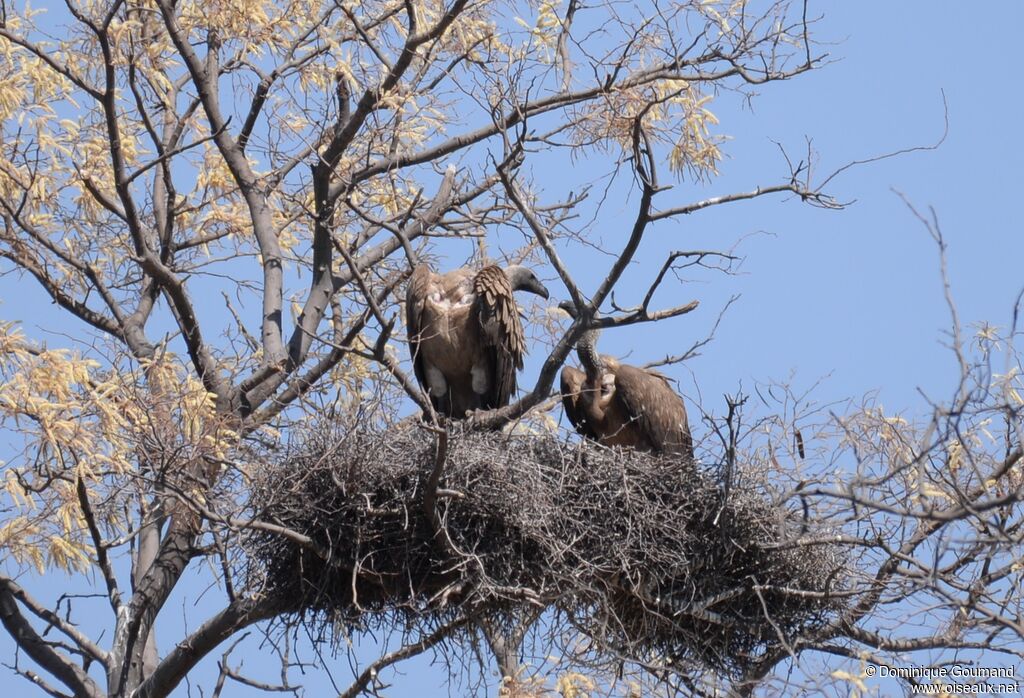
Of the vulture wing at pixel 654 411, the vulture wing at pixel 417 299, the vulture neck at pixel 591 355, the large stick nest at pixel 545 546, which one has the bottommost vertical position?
the large stick nest at pixel 545 546

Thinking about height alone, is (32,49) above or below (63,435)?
above

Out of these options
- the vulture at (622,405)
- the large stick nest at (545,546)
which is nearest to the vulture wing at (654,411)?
the vulture at (622,405)

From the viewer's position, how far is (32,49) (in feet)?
38.6

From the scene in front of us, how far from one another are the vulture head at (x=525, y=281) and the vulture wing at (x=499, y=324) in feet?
1.54

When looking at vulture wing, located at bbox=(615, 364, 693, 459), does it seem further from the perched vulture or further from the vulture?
the perched vulture

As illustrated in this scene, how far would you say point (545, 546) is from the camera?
27.9 feet

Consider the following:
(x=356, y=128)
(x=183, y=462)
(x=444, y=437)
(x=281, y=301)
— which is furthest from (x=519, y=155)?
(x=281, y=301)

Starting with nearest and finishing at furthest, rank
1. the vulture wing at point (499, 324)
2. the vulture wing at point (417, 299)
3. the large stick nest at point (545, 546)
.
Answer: the large stick nest at point (545, 546) < the vulture wing at point (499, 324) < the vulture wing at point (417, 299)

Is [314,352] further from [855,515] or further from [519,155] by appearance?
[855,515]

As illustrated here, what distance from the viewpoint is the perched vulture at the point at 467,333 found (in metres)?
10.2

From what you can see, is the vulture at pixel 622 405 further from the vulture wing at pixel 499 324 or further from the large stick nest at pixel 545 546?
the large stick nest at pixel 545 546

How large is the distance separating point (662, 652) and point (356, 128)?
4.68 meters

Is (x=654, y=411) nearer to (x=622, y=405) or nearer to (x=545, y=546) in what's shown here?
(x=622, y=405)

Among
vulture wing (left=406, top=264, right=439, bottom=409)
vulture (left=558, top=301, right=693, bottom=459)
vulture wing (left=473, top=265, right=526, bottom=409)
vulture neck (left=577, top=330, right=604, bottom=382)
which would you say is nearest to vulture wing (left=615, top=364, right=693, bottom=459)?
vulture (left=558, top=301, right=693, bottom=459)
